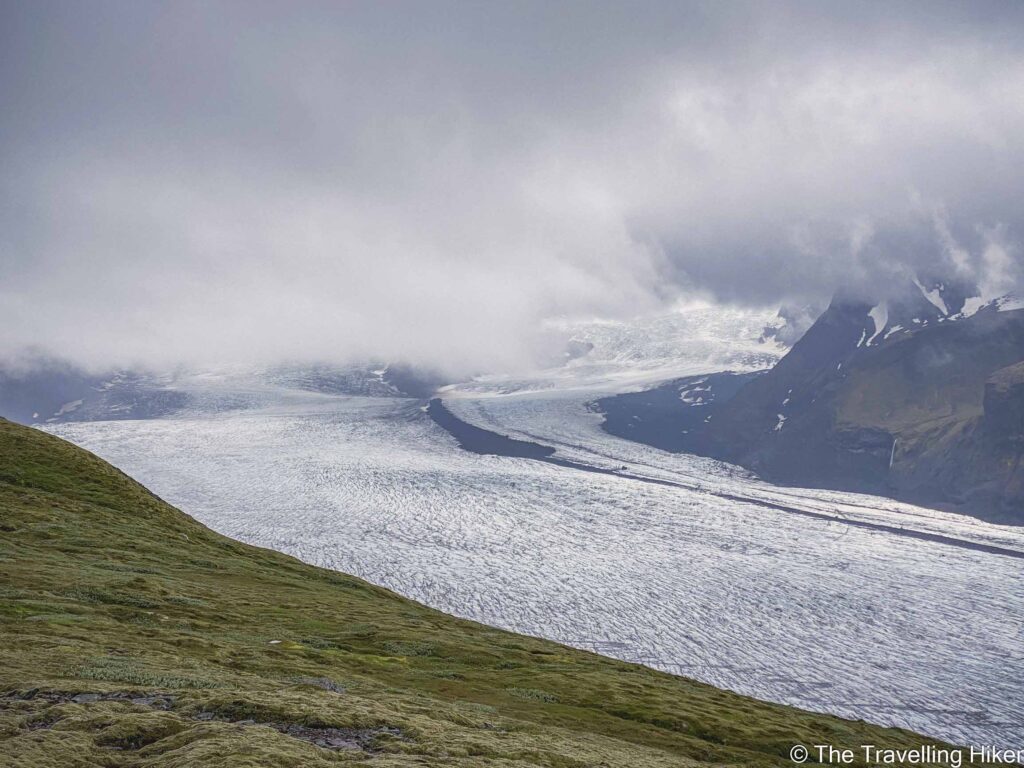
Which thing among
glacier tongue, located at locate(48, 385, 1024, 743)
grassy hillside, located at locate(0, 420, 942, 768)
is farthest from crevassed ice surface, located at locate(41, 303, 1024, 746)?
grassy hillside, located at locate(0, 420, 942, 768)

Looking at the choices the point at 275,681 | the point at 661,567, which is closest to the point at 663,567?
the point at 661,567

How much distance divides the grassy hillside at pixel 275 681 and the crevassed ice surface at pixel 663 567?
19362 mm

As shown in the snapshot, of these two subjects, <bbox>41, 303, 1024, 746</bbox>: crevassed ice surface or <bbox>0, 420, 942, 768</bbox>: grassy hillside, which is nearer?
<bbox>0, 420, 942, 768</bbox>: grassy hillside

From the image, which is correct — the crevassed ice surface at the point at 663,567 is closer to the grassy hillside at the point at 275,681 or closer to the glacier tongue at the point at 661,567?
the glacier tongue at the point at 661,567

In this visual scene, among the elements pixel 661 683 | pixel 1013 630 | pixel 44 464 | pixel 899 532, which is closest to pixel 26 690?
pixel 661 683

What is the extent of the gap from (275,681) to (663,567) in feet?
194

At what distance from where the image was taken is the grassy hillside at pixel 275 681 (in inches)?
378

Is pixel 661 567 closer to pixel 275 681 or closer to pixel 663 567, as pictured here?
pixel 663 567

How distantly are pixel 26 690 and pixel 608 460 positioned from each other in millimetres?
151355

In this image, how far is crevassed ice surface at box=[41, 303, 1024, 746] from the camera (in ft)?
149

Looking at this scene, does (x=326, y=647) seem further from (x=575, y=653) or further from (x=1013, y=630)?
(x=1013, y=630)

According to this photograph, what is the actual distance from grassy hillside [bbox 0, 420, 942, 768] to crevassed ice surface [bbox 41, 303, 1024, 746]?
63.5ft

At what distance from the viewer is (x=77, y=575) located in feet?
75.9

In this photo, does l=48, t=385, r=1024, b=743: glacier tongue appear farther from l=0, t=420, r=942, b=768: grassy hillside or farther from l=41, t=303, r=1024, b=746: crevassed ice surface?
Answer: l=0, t=420, r=942, b=768: grassy hillside
